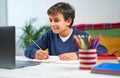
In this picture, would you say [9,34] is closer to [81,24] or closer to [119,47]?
[119,47]

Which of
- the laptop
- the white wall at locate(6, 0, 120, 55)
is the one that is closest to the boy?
the laptop

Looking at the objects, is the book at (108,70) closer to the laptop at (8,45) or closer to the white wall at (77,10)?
the laptop at (8,45)

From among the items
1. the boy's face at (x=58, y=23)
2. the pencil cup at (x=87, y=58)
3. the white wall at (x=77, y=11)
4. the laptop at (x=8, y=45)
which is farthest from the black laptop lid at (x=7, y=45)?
the white wall at (x=77, y=11)

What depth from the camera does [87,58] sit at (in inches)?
41.1

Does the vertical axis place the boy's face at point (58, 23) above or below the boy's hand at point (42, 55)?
above

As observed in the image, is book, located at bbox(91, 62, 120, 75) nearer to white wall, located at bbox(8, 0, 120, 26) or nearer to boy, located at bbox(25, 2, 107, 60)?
boy, located at bbox(25, 2, 107, 60)

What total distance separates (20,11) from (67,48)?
2183mm

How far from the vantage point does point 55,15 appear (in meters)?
1.71

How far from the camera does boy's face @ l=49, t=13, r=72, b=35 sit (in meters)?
1.71

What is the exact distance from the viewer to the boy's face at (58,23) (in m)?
1.71

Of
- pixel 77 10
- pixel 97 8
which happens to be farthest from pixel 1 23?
pixel 97 8

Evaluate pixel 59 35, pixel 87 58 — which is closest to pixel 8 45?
pixel 87 58

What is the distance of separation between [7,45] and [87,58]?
14.6 inches

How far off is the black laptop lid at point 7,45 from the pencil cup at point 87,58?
1.03ft
